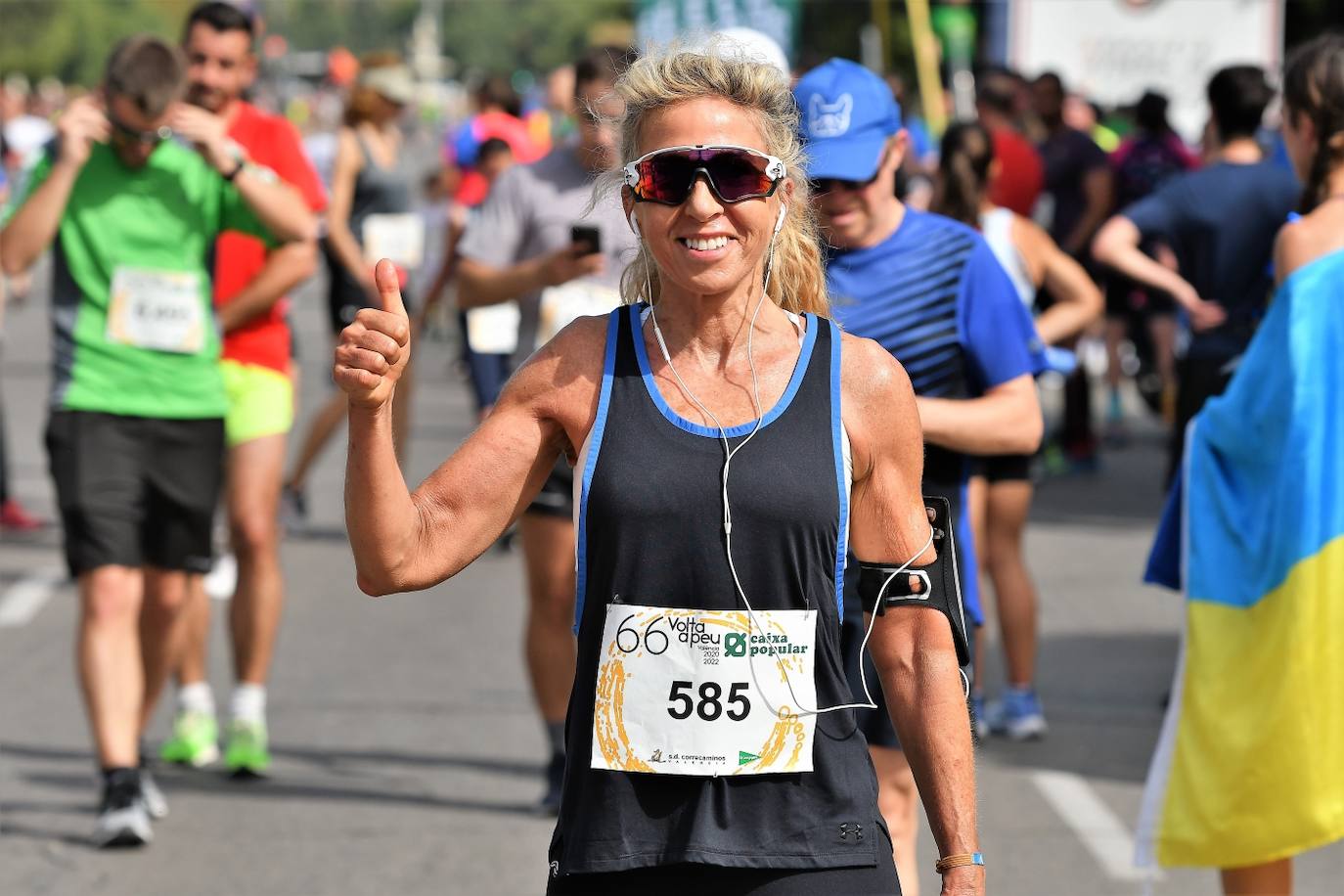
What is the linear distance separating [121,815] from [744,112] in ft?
11.6

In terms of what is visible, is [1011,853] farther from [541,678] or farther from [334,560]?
[334,560]

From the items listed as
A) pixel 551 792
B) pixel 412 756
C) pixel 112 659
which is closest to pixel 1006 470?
pixel 551 792

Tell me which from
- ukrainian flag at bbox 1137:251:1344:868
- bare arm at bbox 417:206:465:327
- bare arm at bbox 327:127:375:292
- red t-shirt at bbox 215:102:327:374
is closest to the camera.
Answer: ukrainian flag at bbox 1137:251:1344:868

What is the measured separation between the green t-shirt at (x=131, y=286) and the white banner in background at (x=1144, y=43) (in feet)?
45.4

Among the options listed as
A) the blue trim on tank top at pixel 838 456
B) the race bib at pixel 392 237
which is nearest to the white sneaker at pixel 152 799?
the blue trim on tank top at pixel 838 456

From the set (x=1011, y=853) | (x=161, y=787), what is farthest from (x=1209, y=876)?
(x=161, y=787)

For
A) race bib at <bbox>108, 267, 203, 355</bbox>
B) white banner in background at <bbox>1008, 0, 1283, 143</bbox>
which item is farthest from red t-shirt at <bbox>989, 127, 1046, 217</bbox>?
white banner in background at <bbox>1008, 0, 1283, 143</bbox>

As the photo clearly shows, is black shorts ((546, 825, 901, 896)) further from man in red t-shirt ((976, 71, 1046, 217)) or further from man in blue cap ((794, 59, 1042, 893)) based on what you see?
man in red t-shirt ((976, 71, 1046, 217))

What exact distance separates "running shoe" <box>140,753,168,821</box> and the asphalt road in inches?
1.6

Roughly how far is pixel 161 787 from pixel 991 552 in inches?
110

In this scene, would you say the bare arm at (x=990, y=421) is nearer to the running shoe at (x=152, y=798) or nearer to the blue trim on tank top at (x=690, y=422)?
the blue trim on tank top at (x=690, y=422)

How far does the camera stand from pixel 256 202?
20.8ft

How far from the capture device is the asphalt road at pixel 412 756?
19.1 ft

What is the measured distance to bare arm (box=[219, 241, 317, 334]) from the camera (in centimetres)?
668
